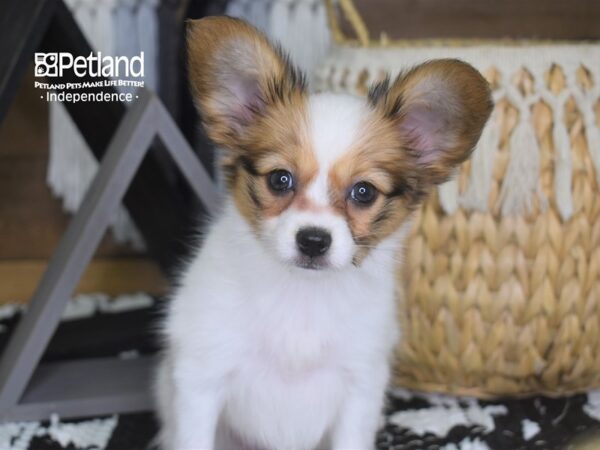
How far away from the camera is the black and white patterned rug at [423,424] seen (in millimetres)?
1597

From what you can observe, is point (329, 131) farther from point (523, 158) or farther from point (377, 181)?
point (523, 158)

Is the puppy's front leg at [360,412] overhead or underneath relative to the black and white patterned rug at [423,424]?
overhead

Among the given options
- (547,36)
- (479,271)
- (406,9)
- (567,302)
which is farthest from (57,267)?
(547,36)

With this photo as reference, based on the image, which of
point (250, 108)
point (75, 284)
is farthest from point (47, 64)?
point (250, 108)

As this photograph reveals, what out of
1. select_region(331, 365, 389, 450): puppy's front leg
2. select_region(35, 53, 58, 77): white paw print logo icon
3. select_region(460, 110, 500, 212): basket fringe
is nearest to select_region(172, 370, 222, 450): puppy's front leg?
select_region(331, 365, 389, 450): puppy's front leg

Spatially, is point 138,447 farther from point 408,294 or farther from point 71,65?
point 71,65

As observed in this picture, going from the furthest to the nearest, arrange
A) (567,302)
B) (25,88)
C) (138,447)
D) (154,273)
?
(154,273) → (25,88) → (567,302) → (138,447)

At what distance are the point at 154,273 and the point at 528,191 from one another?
1254 millimetres

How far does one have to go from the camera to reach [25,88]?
2.32 m

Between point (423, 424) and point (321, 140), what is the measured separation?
732 mm

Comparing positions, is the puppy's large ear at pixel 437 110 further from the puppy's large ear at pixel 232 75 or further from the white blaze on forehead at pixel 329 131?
the puppy's large ear at pixel 232 75

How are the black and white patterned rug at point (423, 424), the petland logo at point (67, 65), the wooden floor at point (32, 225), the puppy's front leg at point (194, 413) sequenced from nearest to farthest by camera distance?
the puppy's front leg at point (194, 413)
the black and white patterned rug at point (423, 424)
the petland logo at point (67, 65)
the wooden floor at point (32, 225)

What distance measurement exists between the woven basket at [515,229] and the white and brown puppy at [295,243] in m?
0.28

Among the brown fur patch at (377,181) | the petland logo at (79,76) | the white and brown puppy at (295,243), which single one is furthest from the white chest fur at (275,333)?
the petland logo at (79,76)
